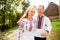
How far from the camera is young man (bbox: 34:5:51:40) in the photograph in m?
1.46

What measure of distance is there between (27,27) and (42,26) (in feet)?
0.41

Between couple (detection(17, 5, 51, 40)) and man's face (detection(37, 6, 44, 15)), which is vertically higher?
man's face (detection(37, 6, 44, 15))

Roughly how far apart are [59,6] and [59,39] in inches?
11.1

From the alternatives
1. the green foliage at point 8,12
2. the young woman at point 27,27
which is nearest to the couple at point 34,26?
the young woman at point 27,27

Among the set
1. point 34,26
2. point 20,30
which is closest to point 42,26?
point 34,26

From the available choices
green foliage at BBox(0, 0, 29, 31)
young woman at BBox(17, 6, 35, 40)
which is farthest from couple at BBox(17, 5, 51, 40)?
green foliage at BBox(0, 0, 29, 31)

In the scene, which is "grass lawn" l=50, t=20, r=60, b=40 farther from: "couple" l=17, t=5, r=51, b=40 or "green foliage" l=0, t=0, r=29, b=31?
"green foliage" l=0, t=0, r=29, b=31

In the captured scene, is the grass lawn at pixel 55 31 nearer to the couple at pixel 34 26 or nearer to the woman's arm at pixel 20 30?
the couple at pixel 34 26

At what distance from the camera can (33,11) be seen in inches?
Answer: 57.9

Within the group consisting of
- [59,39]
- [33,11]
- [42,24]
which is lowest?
[59,39]

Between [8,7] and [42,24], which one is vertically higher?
[8,7]

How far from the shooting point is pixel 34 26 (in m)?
1.47

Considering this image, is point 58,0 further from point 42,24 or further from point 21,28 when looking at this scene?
point 21,28

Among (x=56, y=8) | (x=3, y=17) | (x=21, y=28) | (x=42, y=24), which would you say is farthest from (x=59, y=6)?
(x=3, y=17)
